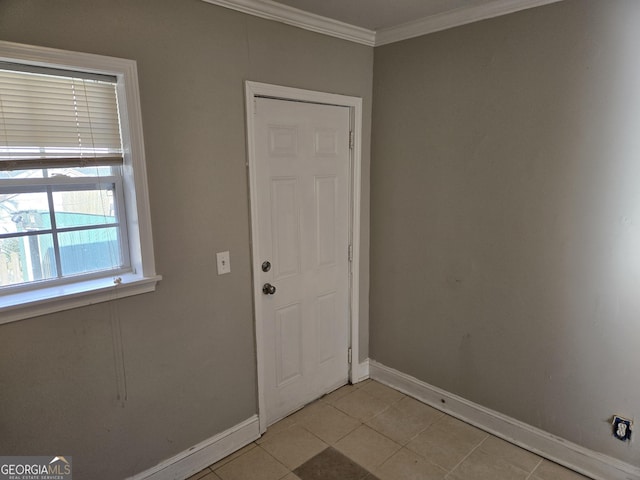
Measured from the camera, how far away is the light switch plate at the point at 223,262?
86.7 inches

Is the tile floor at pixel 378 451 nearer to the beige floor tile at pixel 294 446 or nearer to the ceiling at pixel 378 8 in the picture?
the beige floor tile at pixel 294 446

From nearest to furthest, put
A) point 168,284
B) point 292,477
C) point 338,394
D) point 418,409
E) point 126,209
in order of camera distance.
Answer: point 126,209 < point 168,284 < point 292,477 < point 418,409 < point 338,394

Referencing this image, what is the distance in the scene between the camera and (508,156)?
2299mm

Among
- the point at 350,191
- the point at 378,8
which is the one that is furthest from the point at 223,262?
the point at 378,8

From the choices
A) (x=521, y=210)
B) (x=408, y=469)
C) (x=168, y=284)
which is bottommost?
(x=408, y=469)

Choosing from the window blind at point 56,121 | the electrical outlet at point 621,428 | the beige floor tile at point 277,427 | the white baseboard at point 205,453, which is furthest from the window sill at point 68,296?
the electrical outlet at point 621,428

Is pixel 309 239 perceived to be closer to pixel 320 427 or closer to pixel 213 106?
pixel 213 106

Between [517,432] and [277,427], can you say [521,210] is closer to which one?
[517,432]

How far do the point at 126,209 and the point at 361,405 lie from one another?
1984mm

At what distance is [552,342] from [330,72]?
2053 mm

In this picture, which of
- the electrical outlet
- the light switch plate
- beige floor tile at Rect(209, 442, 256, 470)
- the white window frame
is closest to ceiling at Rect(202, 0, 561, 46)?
the white window frame

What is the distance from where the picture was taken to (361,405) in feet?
9.32

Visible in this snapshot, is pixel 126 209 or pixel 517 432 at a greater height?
pixel 126 209

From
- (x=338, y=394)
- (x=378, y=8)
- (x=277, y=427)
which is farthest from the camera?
(x=338, y=394)
